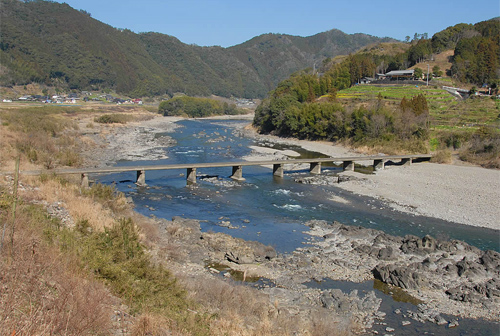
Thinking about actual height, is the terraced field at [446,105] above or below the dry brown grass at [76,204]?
above

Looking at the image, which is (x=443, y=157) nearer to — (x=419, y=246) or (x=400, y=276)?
(x=419, y=246)

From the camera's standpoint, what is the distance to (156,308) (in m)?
8.06

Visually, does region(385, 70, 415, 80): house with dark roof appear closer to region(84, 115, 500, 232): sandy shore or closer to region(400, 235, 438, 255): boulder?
region(84, 115, 500, 232): sandy shore

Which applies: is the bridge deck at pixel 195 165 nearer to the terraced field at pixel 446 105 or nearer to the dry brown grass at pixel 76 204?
the dry brown grass at pixel 76 204

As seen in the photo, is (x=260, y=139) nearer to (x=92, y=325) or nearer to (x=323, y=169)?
(x=323, y=169)

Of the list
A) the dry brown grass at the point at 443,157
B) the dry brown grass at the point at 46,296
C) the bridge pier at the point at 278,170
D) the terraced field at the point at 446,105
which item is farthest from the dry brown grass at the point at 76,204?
the terraced field at the point at 446,105

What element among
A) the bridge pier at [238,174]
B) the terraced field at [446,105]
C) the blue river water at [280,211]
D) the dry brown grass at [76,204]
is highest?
the terraced field at [446,105]

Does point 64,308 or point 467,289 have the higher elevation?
point 64,308

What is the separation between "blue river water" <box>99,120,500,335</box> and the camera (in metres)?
→ 14.7

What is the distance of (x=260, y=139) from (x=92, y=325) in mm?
57189


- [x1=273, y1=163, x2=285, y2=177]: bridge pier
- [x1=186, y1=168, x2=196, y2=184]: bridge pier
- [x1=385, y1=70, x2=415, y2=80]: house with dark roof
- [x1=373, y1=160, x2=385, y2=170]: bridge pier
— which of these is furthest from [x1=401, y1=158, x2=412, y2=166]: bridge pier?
[x1=385, y1=70, x2=415, y2=80]: house with dark roof

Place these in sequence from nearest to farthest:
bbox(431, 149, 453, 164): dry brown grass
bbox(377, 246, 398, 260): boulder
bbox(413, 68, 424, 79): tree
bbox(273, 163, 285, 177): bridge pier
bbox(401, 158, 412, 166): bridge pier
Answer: bbox(377, 246, 398, 260): boulder, bbox(273, 163, 285, 177): bridge pier, bbox(401, 158, 412, 166): bridge pier, bbox(431, 149, 453, 164): dry brown grass, bbox(413, 68, 424, 79): tree

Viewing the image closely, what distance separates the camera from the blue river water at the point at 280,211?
48.1 feet

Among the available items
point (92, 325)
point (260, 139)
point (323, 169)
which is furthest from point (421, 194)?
point (260, 139)
